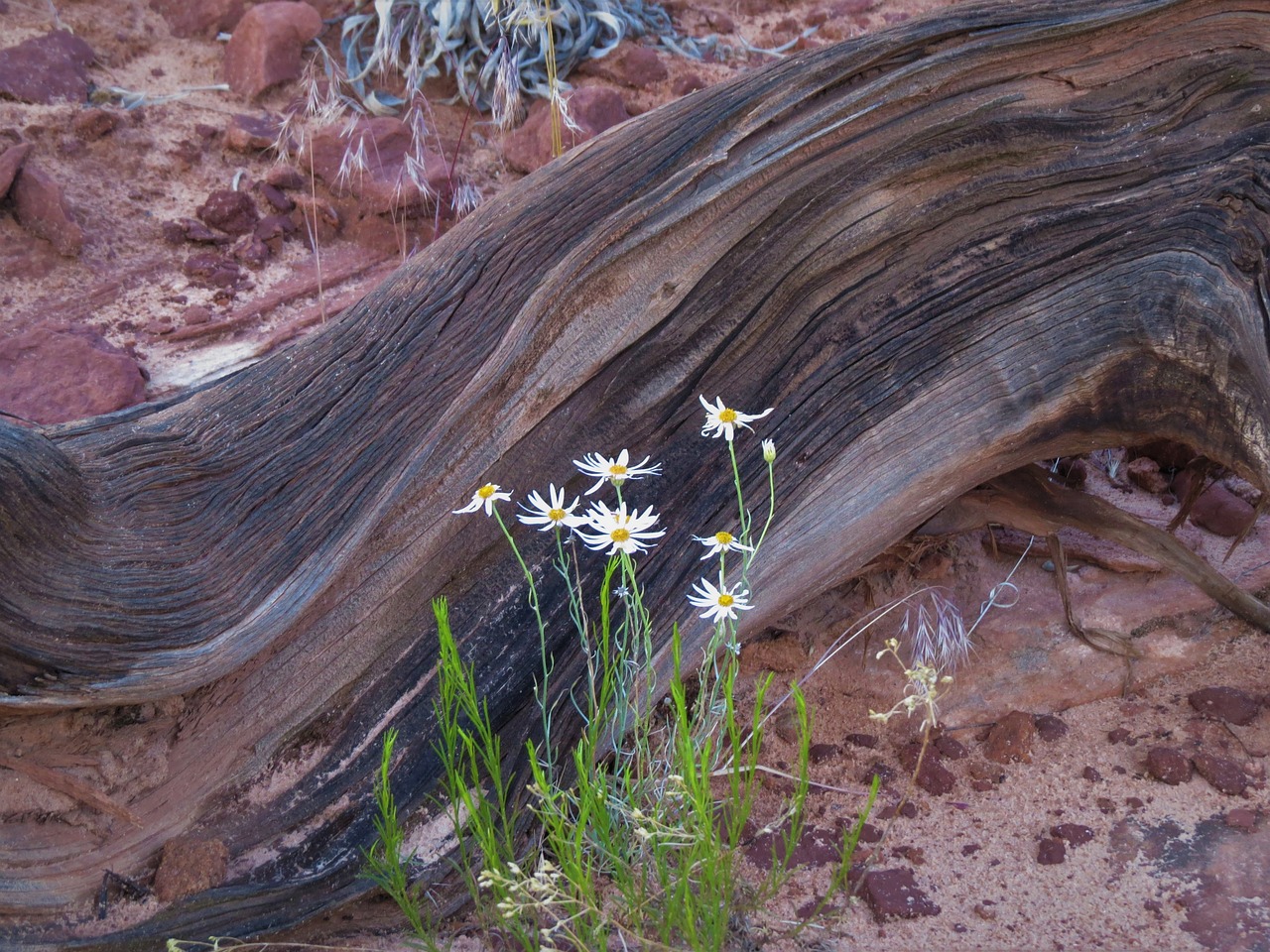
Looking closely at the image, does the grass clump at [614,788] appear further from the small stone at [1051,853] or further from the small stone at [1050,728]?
the small stone at [1050,728]

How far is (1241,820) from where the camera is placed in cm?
258

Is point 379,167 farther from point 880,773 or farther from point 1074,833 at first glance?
point 1074,833

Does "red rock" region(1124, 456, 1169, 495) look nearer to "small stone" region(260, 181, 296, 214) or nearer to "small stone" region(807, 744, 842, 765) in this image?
"small stone" region(807, 744, 842, 765)

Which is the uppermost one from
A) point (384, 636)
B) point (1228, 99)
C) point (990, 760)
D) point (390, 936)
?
point (1228, 99)

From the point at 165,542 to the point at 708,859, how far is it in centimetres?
132

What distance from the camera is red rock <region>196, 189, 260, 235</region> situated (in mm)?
4684

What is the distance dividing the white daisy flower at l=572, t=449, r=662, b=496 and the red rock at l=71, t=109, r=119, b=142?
344 cm

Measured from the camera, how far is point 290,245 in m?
4.75

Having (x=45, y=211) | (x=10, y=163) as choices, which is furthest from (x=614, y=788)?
(x=10, y=163)

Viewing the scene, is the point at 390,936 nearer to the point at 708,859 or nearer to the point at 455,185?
the point at 708,859

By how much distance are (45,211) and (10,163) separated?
0.21m

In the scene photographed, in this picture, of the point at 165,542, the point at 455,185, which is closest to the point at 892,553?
the point at 165,542

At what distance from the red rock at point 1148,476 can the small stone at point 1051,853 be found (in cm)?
165

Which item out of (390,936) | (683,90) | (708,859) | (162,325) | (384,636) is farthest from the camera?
(683,90)
